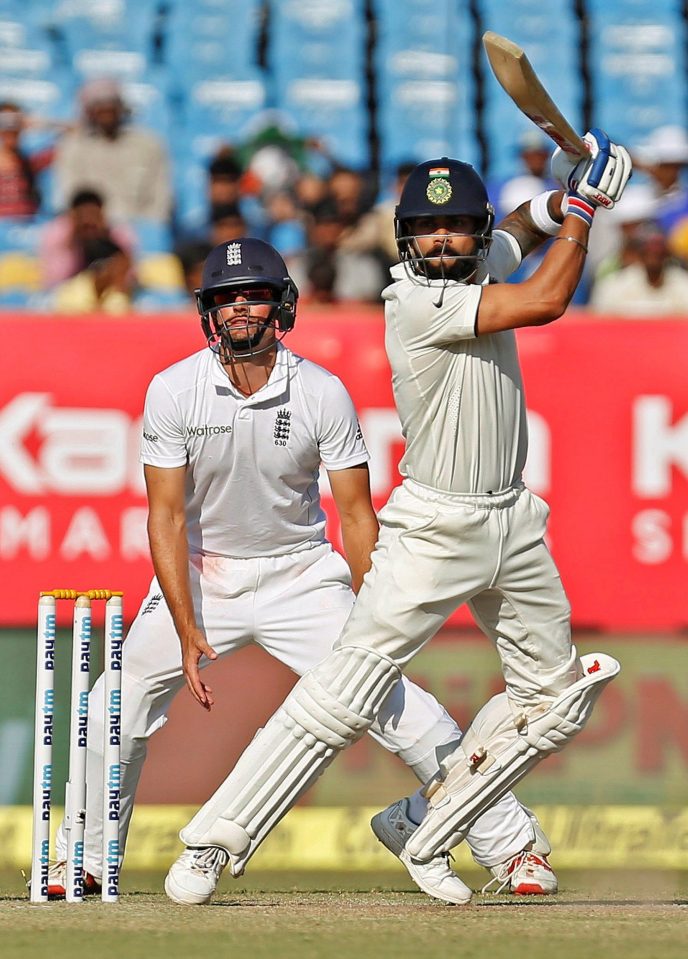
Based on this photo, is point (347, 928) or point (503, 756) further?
point (503, 756)

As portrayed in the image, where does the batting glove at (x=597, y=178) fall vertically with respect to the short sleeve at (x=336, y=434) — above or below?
above

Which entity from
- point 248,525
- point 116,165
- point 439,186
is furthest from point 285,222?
point 439,186

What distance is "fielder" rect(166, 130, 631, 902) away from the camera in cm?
377

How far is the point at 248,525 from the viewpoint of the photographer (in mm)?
4309

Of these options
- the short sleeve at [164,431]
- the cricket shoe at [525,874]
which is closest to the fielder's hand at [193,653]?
the short sleeve at [164,431]

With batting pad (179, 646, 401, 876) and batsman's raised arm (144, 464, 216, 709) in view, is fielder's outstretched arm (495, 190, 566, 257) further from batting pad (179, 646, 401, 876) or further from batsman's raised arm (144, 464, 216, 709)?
batting pad (179, 646, 401, 876)

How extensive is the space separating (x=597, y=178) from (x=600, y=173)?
0.02 m

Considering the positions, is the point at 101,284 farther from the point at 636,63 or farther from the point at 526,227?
the point at 636,63

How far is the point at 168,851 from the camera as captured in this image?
542cm

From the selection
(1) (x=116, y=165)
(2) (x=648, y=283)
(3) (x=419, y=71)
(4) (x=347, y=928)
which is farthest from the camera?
(3) (x=419, y=71)

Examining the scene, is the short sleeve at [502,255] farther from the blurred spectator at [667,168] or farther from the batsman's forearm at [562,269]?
the blurred spectator at [667,168]

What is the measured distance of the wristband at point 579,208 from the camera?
3758 millimetres

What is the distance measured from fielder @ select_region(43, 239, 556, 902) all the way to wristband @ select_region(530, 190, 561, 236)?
0.67 m

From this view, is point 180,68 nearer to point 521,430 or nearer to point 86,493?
point 86,493
